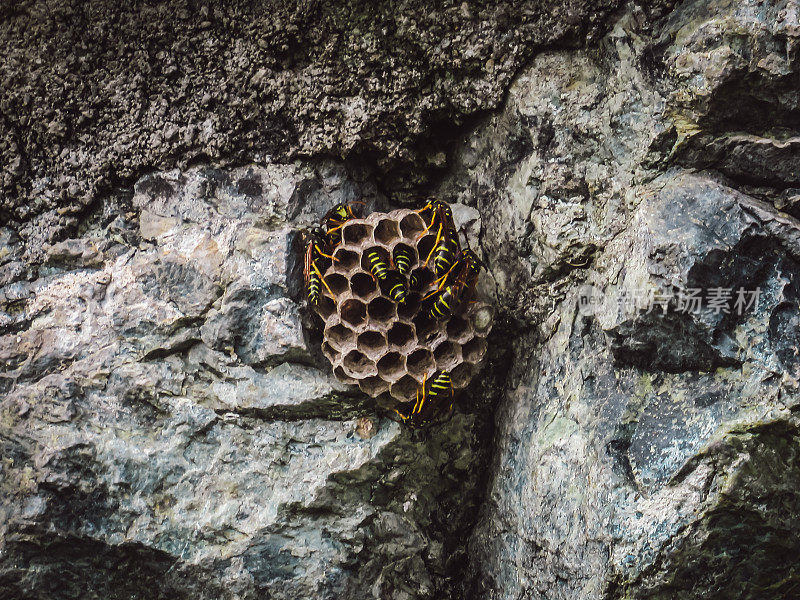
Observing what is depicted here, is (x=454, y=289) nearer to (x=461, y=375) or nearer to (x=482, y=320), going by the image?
(x=482, y=320)

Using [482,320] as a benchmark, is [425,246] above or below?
above

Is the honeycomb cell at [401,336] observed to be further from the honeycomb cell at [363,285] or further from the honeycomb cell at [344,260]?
the honeycomb cell at [344,260]

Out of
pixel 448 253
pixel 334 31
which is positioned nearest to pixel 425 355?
pixel 448 253

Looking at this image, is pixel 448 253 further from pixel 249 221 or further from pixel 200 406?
pixel 200 406

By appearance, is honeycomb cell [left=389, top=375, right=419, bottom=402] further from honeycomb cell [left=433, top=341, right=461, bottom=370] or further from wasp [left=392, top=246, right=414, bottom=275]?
wasp [left=392, top=246, right=414, bottom=275]
